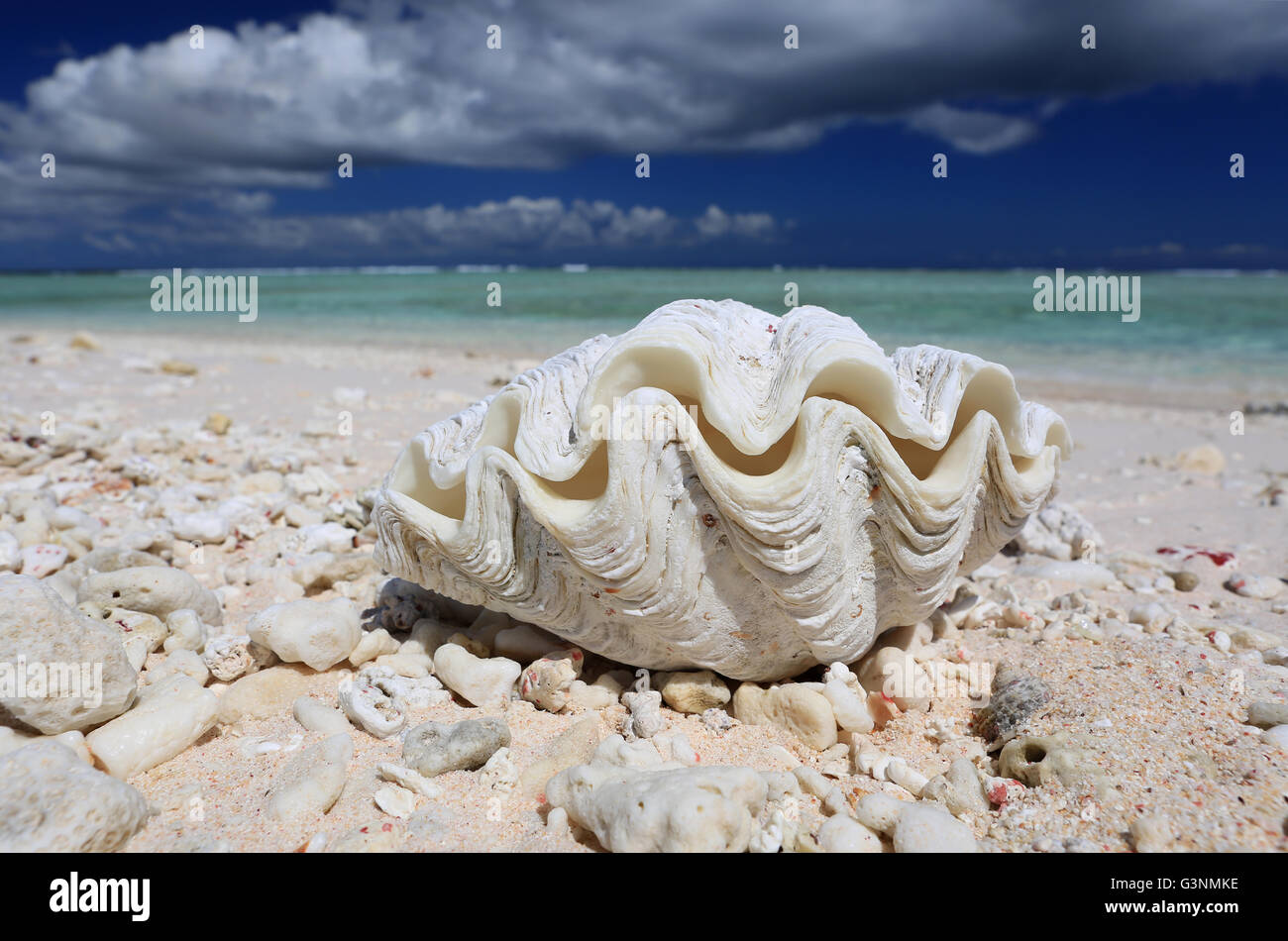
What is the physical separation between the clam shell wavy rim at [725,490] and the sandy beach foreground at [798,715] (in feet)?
1.00

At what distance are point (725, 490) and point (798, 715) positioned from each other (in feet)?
2.85

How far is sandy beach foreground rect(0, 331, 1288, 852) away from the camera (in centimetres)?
205

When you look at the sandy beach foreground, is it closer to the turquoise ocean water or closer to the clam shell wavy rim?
the clam shell wavy rim

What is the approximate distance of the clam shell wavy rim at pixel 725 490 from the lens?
2.34 m

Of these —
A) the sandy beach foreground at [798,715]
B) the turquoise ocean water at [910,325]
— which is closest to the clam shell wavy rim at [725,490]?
the sandy beach foreground at [798,715]

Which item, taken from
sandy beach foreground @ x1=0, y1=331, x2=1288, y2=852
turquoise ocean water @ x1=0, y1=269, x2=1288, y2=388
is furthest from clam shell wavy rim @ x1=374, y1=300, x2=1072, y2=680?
turquoise ocean water @ x1=0, y1=269, x2=1288, y2=388

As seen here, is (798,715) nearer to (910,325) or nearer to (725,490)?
(725,490)

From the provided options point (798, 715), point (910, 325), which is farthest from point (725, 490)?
point (910, 325)

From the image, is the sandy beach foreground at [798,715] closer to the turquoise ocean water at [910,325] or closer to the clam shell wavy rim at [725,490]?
the clam shell wavy rim at [725,490]

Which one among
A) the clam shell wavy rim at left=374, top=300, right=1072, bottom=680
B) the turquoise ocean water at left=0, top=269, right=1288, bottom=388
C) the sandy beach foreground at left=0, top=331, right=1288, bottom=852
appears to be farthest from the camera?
the turquoise ocean water at left=0, top=269, right=1288, bottom=388

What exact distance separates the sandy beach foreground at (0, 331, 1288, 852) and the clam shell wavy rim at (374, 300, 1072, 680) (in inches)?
12.1

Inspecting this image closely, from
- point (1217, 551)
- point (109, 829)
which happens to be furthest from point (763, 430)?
point (1217, 551)
